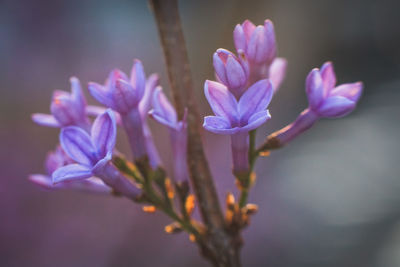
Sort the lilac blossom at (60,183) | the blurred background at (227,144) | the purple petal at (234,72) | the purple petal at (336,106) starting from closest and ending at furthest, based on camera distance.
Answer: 1. the purple petal at (234,72)
2. the purple petal at (336,106)
3. the lilac blossom at (60,183)
4. the blurred background at (227,144)

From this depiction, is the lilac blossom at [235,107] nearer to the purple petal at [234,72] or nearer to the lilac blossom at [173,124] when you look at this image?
the purple petal at [234,72]

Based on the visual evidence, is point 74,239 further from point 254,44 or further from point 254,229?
point 254,44

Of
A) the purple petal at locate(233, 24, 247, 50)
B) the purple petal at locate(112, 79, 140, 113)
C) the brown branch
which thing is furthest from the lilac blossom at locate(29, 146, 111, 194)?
the purple petal at locate(233, 24, 247, 50)

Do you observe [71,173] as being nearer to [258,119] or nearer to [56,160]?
[56,160]

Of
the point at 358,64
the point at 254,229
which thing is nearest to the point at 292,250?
the point at 254,229

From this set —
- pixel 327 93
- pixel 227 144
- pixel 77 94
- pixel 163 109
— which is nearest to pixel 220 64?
pixel 163 109

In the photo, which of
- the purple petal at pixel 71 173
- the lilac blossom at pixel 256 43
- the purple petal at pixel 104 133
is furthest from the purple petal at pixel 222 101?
the purple petal at pixel 71 173
